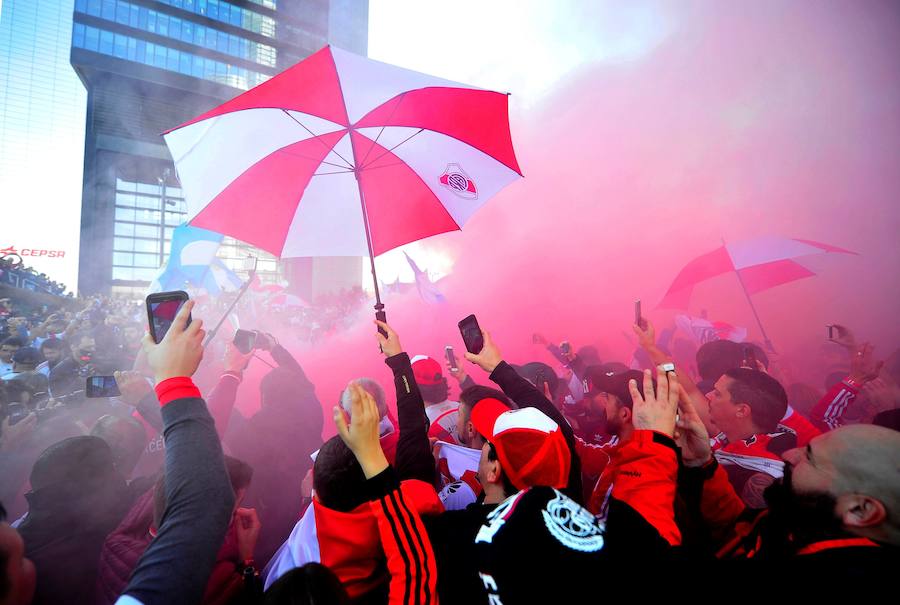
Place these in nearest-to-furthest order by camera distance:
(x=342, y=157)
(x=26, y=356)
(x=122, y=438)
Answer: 1. (x=122, y=438)
2. (x=342, y=157)
3. (x=26, y=356)

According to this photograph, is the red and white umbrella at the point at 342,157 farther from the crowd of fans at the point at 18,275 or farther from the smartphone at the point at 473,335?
the crowd of fans at the point at 18,275

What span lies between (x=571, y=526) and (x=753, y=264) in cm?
457

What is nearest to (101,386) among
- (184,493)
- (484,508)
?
(184,493)

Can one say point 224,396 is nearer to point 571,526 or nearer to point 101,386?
point 101,386

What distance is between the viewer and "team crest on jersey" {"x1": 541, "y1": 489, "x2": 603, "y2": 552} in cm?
90

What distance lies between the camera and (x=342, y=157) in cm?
259

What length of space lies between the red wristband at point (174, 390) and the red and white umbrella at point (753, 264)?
192 inches

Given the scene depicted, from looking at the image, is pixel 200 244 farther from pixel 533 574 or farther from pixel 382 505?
pixel 533 574

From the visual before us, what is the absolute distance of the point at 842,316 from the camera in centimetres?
575

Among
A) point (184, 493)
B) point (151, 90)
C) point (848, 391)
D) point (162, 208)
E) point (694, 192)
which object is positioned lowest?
point (848, 391)

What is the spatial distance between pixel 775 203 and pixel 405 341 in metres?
5.80

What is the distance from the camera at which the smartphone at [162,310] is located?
45.2 inches

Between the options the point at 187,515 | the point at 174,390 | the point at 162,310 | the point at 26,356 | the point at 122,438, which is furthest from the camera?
the point at 26,356

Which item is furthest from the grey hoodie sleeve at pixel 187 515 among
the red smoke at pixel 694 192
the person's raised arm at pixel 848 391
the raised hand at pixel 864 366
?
the red smoke at pixel 694 192
